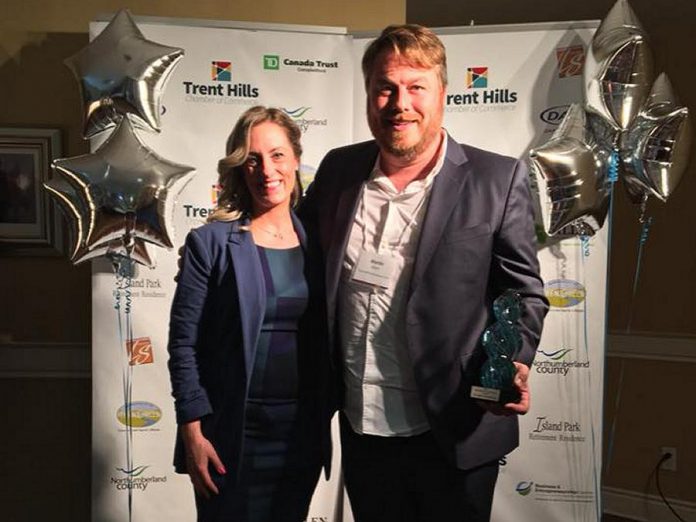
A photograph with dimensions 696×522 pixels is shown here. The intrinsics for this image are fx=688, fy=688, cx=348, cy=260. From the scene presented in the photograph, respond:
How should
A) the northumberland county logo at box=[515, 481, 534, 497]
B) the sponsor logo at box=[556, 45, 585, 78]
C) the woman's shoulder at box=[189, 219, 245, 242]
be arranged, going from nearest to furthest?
the woman's shoulder at box=[189, 219, 245, 242] < the sponsor logo at box=[556, 45, 585, 78] < the northumberland county logo at box=[515, 481, 534, 497]

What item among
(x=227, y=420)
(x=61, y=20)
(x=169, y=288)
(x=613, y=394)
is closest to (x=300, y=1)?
(x=61, y=20)

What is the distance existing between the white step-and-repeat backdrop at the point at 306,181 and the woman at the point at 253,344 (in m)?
0.29

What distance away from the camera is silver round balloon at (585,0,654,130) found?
6.70ft

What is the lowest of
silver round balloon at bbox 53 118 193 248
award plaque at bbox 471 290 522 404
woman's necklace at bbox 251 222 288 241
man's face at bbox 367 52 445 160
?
award plaque at bbox 471 290 522 404

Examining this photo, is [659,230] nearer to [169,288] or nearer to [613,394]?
[613,394]

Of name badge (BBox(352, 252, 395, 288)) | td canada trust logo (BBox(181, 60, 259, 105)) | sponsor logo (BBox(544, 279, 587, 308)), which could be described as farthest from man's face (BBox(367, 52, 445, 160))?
sponsor logo (BBox(544, 279, 587, 308))

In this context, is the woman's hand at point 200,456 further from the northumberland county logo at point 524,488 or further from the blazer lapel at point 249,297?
the northumberland county logo at point 524,488

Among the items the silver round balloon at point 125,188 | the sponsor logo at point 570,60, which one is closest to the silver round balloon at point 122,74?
the silver round balloon at point 125,188

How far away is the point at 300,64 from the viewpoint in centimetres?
233

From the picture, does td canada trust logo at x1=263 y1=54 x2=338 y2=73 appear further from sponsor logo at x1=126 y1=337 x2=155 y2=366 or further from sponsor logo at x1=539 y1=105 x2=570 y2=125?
sponsor logo at x1=126 y1=337 x2=155 y2=366

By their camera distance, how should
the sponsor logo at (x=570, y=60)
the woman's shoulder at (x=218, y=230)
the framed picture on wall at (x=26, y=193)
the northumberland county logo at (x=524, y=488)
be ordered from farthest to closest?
1. the framed picture on wall at (x=26, y=193)
2. the northumberland county logo at (x=524, y=488)
3. the sponsor logo at (x=570, y=60)
4. the woman's shoulder at (x=218, y=230)

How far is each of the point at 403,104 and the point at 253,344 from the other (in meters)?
0.77

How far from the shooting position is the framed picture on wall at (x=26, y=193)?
9.04 feet

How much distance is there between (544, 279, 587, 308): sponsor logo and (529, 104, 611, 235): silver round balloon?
25 cm
